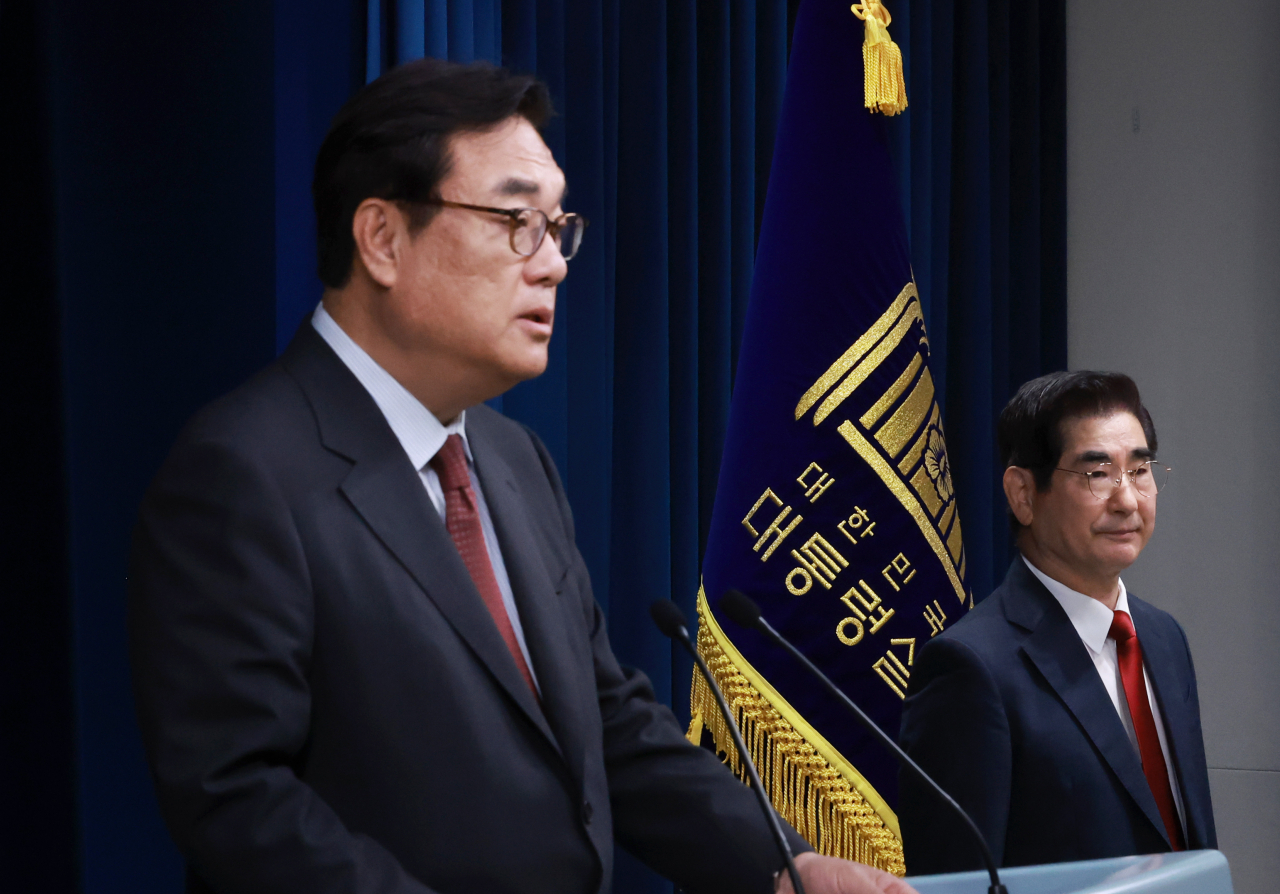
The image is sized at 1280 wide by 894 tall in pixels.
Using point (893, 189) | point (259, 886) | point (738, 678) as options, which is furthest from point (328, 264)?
point (893, 189)

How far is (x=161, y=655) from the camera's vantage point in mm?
1033

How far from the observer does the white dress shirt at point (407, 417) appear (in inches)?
48.9

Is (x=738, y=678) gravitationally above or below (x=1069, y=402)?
below

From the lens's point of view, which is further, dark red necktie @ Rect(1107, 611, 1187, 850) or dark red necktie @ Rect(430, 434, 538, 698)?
dark red necktie @ Rect(1107, 611, 1187, 850)

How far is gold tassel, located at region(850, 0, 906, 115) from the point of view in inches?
93.9

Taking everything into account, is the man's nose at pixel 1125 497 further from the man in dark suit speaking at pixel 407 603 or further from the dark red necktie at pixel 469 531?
the dark red necktie at pixel 469 531

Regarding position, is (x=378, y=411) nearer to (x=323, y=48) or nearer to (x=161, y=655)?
(x=161, y=655)

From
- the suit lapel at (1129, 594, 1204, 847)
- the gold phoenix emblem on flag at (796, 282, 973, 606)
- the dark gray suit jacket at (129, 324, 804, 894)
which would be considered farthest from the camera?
the gold phoenix emblem on flag at (796, 282, 973, 606)

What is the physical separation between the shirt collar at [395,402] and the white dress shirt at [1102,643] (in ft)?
3.56

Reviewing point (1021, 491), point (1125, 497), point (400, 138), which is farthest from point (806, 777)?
point (400, 138)

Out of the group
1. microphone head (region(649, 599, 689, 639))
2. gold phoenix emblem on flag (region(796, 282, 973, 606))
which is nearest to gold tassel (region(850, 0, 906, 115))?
gold phoenix emblem on flag (region(796, 282, 973, 606))

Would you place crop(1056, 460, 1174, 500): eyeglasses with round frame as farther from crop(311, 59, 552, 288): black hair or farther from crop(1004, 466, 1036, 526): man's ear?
crop(311, 59, 552, 288): black hair

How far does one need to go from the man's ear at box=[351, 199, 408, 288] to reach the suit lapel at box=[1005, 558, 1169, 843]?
1090 millimetres

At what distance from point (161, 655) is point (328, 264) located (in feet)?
1.42
